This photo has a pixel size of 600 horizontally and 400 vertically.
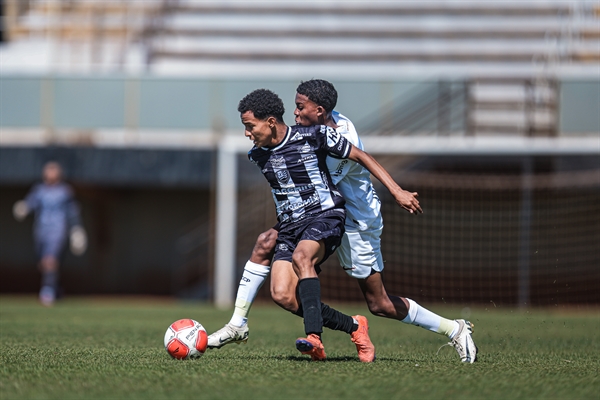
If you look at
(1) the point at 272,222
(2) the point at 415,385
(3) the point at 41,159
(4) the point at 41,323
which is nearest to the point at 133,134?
(3) the point at 41,159

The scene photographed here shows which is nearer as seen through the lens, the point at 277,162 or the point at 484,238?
the point at 277,162

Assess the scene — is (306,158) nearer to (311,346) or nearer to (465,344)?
(311,346)

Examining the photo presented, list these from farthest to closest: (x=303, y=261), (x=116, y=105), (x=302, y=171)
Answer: (x=116, y=105) < (x=302, y=171) < (x=303, y=261)

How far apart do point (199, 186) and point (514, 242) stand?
19.3 ft

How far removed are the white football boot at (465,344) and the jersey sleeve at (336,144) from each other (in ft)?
4.35

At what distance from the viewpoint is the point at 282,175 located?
539cm

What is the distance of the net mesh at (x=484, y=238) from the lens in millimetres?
14922

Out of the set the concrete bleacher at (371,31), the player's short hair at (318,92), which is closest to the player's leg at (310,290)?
the player's short hair at (318,92)

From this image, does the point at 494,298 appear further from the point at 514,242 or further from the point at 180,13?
the point at 180,13

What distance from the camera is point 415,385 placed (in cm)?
419

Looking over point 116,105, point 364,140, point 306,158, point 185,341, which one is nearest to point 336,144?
point 306,158

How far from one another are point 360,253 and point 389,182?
22.6 inches

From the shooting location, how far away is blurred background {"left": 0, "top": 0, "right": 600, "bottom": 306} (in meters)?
14.5

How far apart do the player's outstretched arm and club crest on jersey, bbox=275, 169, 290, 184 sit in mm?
397
